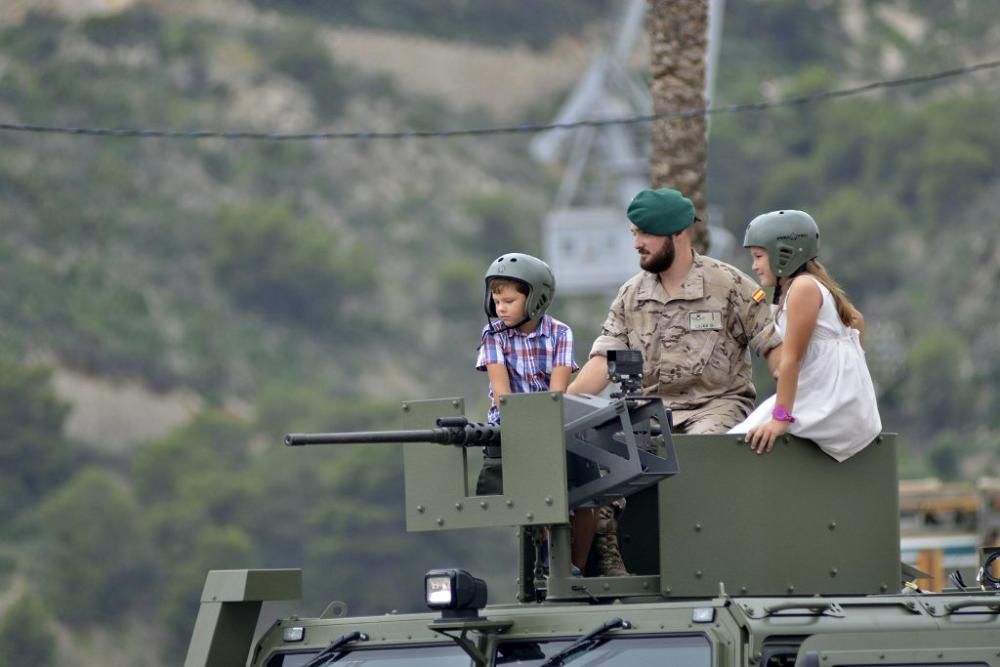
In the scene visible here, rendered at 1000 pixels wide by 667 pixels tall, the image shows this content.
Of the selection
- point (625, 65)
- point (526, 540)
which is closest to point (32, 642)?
point (625, 65)

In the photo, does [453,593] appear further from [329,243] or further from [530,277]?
[329,243]

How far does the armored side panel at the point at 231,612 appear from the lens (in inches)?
313

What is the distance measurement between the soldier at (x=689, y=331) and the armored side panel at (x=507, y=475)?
77 cm

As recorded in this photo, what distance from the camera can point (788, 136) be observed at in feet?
280

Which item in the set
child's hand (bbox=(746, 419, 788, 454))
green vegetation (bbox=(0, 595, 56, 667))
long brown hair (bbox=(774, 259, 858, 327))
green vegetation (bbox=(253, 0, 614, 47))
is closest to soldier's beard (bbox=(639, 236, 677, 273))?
long brown hair (bbox=(774, 259, 858, 327))

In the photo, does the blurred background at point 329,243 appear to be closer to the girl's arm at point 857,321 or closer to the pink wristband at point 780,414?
the girl's arm at point 857,321

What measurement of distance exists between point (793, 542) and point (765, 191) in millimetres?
74134

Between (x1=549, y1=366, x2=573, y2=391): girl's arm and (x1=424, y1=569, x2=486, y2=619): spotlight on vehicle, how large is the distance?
113cm

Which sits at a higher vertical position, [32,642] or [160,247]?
[160,247]

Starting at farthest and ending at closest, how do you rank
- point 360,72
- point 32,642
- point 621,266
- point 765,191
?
point 360,72
point 765,191
point 621,266
point 32,642

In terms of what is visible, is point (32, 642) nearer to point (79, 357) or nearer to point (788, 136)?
point (79, 357)

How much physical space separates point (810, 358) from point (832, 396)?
18cm

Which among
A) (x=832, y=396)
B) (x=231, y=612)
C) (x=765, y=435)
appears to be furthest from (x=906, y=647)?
(x=231, y=612)

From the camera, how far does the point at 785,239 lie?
26.3 ft
